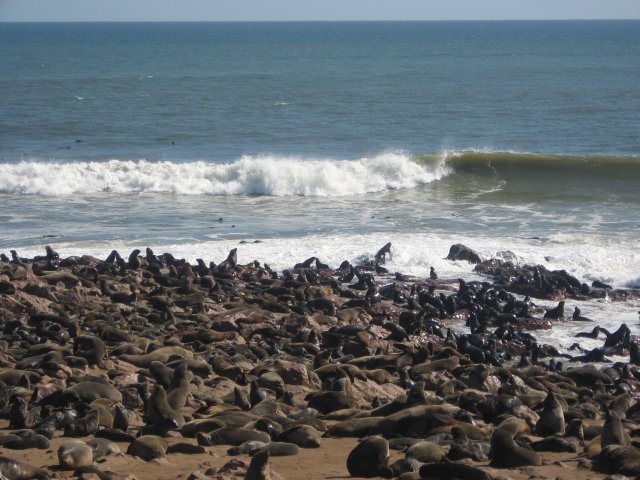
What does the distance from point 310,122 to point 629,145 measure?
15.2m

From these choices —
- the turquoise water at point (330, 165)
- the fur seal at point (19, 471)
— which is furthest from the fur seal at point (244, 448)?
the turquoise water at point (330, 165)

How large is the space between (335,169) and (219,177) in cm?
393

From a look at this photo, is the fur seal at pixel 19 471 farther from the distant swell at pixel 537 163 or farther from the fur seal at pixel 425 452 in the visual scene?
the distant swell at pixel 537 163

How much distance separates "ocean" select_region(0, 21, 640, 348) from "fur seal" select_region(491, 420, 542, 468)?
707cm

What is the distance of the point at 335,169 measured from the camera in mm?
34156

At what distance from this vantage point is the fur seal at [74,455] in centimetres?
752

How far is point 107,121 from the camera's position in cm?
4922

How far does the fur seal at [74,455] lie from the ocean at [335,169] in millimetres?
8992

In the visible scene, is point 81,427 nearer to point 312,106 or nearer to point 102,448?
point 102,448

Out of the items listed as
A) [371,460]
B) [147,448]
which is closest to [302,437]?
[371,460]

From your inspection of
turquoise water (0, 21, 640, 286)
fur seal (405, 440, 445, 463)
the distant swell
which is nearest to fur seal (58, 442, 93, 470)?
fur seal (405, 440, 445, 463)

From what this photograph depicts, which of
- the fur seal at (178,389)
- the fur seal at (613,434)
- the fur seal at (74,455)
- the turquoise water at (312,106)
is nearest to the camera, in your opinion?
the fur seal at (74,455)

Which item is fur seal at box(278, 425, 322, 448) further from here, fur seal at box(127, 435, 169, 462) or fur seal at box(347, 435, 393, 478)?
fur seal at box(127, 435, 169, 462)

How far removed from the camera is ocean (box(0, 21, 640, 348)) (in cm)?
2284
